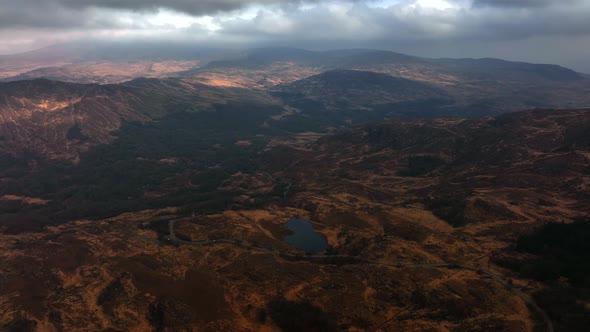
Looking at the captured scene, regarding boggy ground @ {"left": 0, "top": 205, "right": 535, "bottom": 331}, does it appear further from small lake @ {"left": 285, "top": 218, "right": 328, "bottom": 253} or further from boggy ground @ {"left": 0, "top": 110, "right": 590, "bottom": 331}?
small lake @ {"left": 285, "top": 218, "right": 328, "bottom": 253}

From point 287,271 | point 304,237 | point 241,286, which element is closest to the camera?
point 241,286

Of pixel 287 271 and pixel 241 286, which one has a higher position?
pixel 287 271

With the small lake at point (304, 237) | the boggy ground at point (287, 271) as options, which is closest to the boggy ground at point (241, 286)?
the boggy ground at point (287, 271)

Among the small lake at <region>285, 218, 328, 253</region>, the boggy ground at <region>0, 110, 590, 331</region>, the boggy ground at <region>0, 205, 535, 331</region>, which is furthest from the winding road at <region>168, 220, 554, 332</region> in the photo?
the small lake at <region>285, 218, 328, 253</region>

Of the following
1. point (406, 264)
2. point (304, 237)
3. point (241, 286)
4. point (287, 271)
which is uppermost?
point (406, 264)

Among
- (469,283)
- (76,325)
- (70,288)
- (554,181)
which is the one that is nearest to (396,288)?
(469,283)

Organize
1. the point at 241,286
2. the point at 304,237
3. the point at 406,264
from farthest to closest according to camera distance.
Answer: the point at 304,237 → the point at 406,264 → the point at 241,286

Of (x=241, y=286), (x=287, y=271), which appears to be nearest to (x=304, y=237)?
(x=287, y=271)

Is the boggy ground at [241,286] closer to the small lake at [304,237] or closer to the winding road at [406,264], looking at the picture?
the winding road at [406,264]

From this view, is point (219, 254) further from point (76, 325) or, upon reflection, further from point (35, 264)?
point (35, 264)

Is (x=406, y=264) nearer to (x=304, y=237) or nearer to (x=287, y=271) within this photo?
(x=287, y=271)
